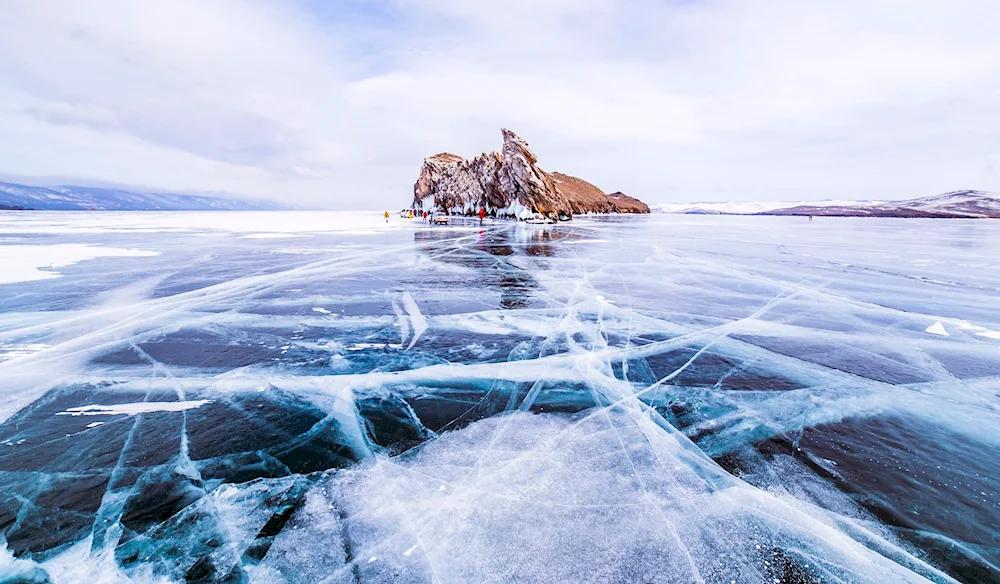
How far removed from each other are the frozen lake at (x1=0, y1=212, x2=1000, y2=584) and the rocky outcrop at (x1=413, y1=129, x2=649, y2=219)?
184 ft

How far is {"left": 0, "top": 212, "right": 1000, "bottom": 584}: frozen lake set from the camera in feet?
8.16

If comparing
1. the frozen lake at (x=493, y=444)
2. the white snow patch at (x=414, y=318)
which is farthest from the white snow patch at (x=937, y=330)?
the white snow patch at (x=414, y=318)

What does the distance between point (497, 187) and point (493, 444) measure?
70.3 m

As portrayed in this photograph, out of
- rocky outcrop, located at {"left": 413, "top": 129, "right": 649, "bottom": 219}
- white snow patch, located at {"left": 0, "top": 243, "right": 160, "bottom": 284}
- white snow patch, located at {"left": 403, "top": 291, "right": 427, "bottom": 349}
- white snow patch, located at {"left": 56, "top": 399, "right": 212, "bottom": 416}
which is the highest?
rocky outcrop, located at {"left": 413, "top": 129, "right": 649, "bottom": 219}

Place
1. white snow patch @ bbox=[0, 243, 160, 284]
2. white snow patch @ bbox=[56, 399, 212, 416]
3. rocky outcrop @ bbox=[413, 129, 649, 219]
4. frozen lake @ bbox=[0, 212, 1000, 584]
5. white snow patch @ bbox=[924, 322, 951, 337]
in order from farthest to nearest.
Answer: rocky outcrop @ bbox=[413, 129, 649, 219] → white snow patch @ bbox=[0, 243, 160, 284] → white snow patch @ bbox=[924, 322, 951, 337] → white snow patch @ bbox=[56, 399, 212, 416] → frozen lake @ bbox=[0, 212, 1000, 584]

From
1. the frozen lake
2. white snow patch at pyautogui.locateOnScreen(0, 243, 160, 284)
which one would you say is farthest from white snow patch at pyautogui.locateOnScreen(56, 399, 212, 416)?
white snow patch at pyautogui.locateOnScreen(0, 243, 160, 284)

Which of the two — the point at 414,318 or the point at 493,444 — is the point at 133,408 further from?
the point at 414,318

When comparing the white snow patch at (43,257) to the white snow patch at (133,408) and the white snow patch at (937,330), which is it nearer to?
the white snow patch at (133,408)

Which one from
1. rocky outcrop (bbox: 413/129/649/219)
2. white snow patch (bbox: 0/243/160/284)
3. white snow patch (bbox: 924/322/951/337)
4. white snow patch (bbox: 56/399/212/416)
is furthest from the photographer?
rocky outcrop (bbox: 413/129/649/219)

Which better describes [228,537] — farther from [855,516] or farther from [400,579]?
[855,516]

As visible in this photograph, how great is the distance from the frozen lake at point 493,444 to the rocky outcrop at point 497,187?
56061mm

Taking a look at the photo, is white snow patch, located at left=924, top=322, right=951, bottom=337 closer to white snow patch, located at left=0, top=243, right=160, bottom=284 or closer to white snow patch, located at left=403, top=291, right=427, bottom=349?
white snow patch, located at left=403, top=291, right=427, bottom=349

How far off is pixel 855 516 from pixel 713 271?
1234 cm

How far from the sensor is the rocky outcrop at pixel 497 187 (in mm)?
63062
